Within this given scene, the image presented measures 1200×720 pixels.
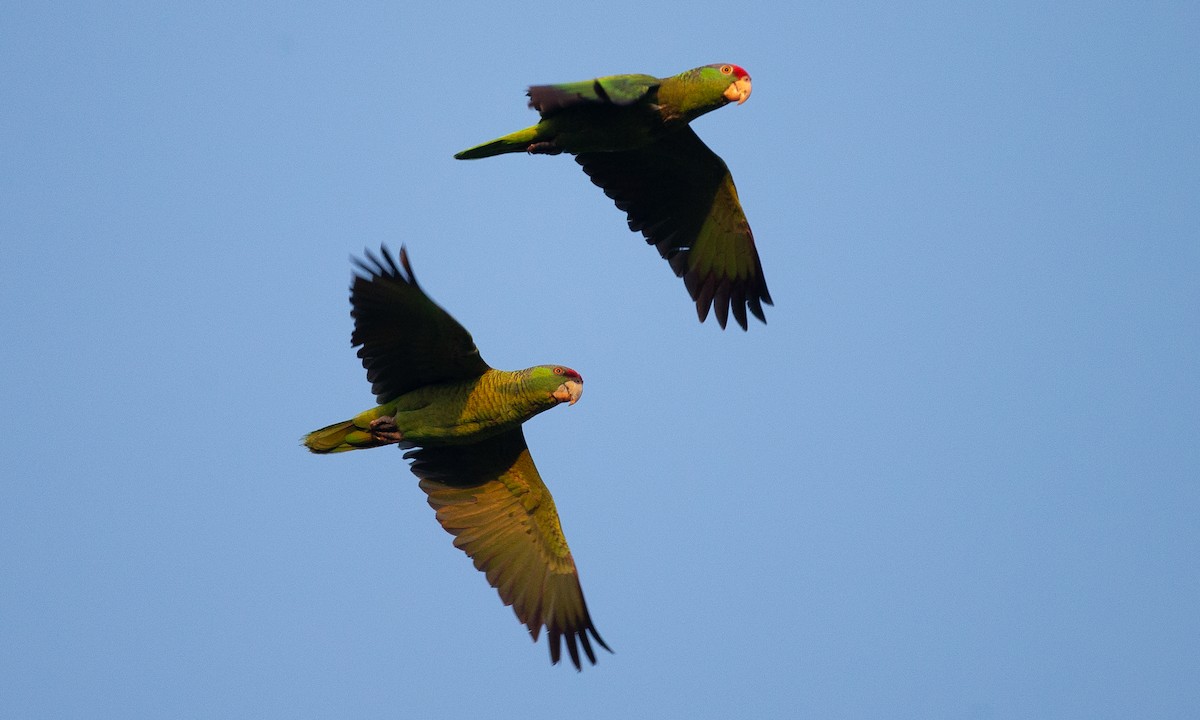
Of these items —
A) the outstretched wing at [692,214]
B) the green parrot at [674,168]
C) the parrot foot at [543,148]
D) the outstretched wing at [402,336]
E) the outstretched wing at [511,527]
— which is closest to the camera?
the outstretched wing at [402,336]

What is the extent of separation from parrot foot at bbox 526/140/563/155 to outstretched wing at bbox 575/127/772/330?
149 cm

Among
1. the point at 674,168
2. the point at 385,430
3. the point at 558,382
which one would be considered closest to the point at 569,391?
the point at 558,382

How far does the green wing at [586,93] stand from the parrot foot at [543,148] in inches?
24.7

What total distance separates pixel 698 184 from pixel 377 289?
14.4 feet

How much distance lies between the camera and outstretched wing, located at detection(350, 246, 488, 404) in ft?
39.4

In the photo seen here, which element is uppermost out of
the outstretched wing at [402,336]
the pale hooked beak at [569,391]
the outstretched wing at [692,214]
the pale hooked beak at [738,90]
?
the pale hooked beak at [738,90]

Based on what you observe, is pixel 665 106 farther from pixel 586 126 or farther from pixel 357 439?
pixel 357 439

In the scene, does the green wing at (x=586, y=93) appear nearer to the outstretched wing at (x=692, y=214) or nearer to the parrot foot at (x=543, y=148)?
the parrot foot at (x=543, y=148)

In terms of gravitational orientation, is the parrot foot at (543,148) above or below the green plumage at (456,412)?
above

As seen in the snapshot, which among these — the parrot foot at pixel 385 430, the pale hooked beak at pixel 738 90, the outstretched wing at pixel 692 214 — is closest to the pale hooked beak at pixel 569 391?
the parrot foot at pixel 385 430

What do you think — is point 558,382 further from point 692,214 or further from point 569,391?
point 692,214

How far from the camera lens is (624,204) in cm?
1516

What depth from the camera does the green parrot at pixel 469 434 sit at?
1233cm

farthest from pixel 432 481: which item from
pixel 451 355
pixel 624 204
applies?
pixel 624 204
